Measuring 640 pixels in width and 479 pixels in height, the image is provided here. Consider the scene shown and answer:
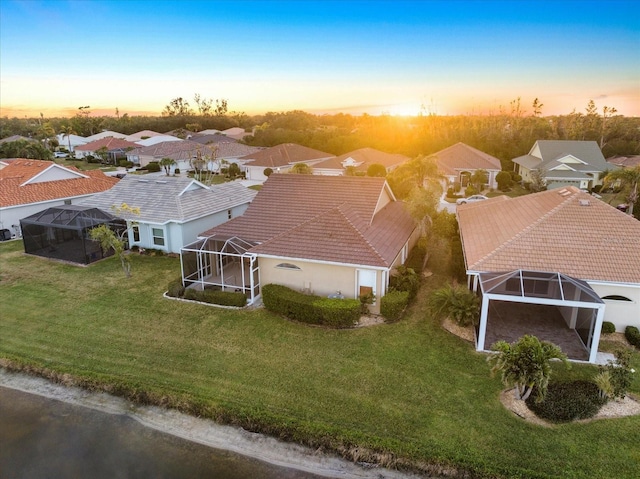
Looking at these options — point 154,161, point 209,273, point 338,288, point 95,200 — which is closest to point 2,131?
point 154,161

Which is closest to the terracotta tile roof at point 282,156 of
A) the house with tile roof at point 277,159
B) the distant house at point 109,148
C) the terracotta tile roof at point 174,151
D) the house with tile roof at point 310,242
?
the house with tile roof at point 277,159

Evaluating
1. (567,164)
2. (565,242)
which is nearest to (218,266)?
(565,242)

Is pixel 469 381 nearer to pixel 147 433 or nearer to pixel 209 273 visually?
pixel 147 433

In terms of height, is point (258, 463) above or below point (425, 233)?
below

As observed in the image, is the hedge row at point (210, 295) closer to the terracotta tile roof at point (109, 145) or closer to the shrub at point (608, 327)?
the shrub at point (608, 327)

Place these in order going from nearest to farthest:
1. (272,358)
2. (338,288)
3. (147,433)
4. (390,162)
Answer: (147,433)
(272,358)
(338,288)
(390,162)

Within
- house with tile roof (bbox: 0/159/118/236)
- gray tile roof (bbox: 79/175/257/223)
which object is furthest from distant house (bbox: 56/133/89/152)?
gray tile roof (bbox: 79/175/257/223)
